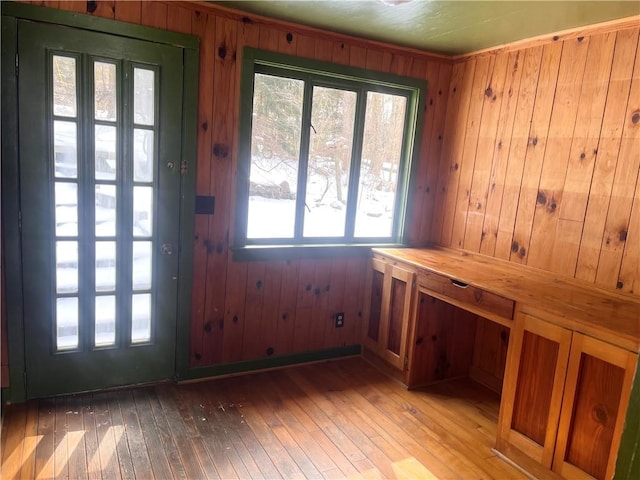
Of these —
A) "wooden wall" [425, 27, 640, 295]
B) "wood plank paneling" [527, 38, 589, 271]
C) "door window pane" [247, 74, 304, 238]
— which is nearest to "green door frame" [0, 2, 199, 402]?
"door window pane" [247, 74, 304, 238]

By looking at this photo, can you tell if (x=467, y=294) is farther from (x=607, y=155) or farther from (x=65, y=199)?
(x=65, y=199)

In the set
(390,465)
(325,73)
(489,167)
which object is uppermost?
(325,73)

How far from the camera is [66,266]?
2.71 m

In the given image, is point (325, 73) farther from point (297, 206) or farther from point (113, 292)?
point (113, 292)

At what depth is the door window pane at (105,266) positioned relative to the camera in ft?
A: 9.11

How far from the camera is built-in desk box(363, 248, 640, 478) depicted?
2.07 m

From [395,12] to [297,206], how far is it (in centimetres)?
139

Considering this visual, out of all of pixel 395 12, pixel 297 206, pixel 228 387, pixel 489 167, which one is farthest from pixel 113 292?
pixel 489 167

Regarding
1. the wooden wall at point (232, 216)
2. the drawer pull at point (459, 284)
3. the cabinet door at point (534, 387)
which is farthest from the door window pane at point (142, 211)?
the cabinet door at point (534, 387)

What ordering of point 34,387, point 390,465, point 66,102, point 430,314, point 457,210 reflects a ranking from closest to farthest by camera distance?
point 390,465 < point 66,102 < point 34,387 < point 430,314 < point 457,210

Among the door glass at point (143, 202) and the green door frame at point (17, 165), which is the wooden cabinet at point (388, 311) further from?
the door glass at point (143, 202)

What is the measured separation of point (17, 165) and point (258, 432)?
1.95 metres

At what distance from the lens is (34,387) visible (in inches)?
108

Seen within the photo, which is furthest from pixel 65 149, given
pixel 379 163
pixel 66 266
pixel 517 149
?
pixel 517 149
